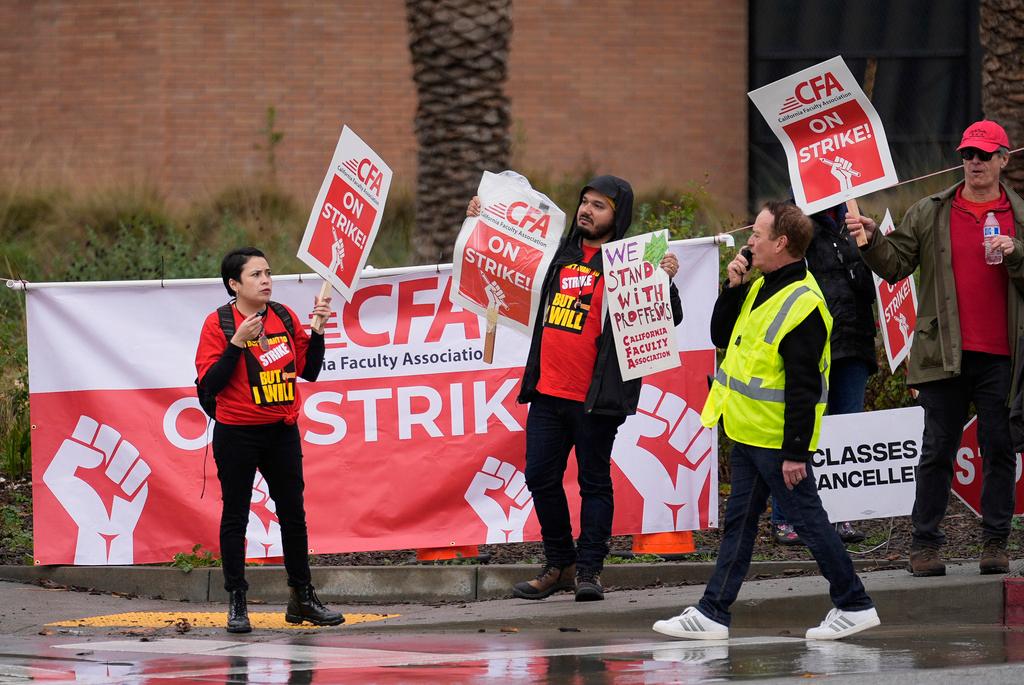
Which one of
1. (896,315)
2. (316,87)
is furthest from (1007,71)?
(316,87)

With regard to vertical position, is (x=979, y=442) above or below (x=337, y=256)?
below

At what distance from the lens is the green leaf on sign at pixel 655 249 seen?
7.53m

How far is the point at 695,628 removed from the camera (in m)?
6.70

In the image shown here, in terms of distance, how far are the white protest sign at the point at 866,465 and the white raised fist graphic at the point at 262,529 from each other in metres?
2.95

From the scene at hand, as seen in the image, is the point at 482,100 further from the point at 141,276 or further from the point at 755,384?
the point at 755,384

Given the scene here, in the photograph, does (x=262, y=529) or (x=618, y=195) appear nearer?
(x=618, y=195)

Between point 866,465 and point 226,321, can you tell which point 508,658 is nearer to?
point 226,321

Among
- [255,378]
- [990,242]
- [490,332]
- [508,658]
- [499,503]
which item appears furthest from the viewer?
[499,503]

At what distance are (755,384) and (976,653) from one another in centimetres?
139

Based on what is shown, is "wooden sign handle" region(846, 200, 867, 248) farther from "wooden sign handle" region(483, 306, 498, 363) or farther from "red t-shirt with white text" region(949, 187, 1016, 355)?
"wooden sign handle" region(483, 306, 498, 363)

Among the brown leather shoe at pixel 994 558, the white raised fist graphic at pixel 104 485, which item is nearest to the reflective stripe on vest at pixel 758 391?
the brown leather shoe at pixel 994 558

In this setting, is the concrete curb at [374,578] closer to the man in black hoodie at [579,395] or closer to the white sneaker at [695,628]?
the man in black hoodie at [579,395]

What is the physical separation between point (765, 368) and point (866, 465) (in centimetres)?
198

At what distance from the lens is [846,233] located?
8555mm
